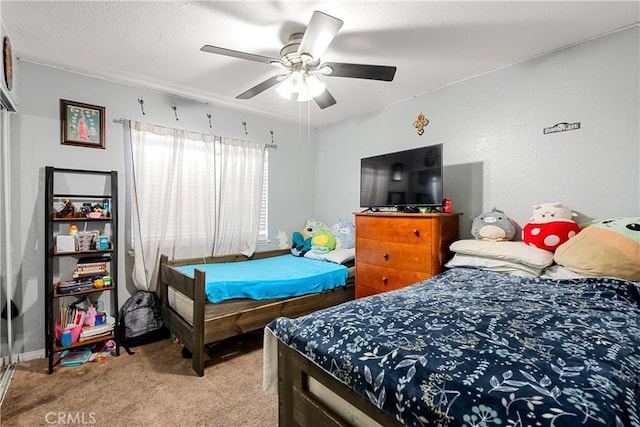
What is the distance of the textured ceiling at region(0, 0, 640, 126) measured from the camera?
5.62 ft

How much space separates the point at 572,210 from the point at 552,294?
96 cm

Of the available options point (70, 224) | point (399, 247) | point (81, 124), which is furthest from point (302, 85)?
point (70, 224)

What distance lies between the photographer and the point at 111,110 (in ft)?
8.87

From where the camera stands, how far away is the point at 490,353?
90cm

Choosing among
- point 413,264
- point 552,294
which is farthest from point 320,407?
point 413,264

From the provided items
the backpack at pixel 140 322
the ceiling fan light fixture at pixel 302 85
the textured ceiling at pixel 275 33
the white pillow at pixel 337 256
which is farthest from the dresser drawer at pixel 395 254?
the backpack at pixel 140 322

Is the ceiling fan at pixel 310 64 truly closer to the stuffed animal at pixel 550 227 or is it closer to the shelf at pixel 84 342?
the stuffed animal at pixel 550 227

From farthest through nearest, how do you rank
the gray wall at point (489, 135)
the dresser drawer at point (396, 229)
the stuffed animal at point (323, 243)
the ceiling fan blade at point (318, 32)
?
Result: the stuffed animal at point (323, 243)
the dresser drawer at point (396, 229)
the gray wall at point (489, 135)
the ceiling fan blade at point (318, 32)

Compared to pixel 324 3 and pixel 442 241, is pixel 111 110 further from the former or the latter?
pixel 442 241

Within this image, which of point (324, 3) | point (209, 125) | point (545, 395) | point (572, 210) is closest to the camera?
point (545, 395)

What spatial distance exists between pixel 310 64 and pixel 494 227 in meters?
1.83

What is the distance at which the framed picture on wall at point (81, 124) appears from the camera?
2.49 m

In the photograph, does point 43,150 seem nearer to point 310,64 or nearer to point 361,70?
point 310,64

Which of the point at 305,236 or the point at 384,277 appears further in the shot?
the point at 305,236
